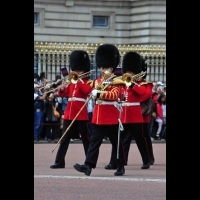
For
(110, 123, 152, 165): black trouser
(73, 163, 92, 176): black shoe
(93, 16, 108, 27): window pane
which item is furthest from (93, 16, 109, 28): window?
(73, 163, 92, 176): black shoe

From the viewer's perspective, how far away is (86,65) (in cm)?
1407

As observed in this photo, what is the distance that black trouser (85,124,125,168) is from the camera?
12078 millimetres

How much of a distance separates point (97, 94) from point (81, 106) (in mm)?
1721

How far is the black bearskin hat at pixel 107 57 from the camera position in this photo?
1278cm

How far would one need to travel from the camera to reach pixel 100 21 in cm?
3145

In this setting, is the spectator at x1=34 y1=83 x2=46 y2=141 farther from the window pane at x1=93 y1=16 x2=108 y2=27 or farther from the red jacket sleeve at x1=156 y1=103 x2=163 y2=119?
the window pane at x1=93 y1=16 x2=108 y2=27

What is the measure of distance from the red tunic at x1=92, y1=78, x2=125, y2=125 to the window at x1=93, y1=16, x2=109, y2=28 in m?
18.9

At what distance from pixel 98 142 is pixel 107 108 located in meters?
0.46

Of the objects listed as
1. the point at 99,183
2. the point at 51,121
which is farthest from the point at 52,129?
the point at 99,183

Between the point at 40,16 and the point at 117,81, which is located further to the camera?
the point at 40,16

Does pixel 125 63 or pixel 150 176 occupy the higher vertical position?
pixel 125 63

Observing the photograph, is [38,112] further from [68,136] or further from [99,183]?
[99,183]
